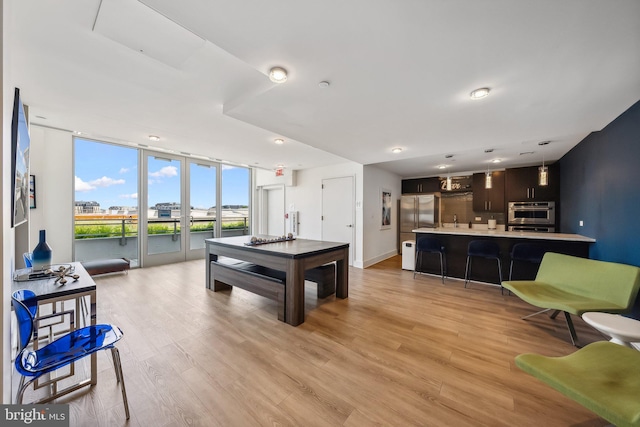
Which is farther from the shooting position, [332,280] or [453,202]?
[453,202]

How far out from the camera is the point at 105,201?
4621 millimetres

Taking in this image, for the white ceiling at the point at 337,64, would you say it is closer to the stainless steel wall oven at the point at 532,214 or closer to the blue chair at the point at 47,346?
the blue chair at the point at 47,346

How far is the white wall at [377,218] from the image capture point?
5.49 metres

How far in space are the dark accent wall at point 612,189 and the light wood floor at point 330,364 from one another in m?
1.05

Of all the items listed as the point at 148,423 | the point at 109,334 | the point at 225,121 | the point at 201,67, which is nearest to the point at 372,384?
the point at 148,423

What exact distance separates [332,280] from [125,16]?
3.32 m

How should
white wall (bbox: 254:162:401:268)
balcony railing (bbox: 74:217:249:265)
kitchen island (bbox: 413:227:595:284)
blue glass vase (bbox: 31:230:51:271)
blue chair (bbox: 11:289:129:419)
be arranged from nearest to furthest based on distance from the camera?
blue chair (bbox: 11:289:129:419) < blue glass vase (bbox: 31:230:51:271) < kitchen island (bbox: 413:227:595:284) < balcony railing (bbox: 74:217:249:265) < white wall (bbox: 254:162:401:268)

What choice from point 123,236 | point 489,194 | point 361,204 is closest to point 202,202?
point 123,236

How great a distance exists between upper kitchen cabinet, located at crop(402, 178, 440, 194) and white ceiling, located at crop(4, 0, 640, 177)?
3.33 meters

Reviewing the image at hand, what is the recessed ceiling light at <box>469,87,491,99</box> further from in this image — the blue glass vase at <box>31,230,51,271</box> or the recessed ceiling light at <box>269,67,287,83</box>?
the blue glass vase at <box>31,230,51,271</box>

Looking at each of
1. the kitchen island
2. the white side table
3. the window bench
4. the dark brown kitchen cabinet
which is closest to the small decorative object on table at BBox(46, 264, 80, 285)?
the window bench

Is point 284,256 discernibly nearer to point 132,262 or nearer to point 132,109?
point 132,109

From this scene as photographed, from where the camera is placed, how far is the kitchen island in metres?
3.48

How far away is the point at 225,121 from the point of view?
3.28m
